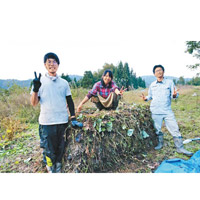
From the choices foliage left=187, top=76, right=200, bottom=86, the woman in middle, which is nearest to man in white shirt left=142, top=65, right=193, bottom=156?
the woman in middle

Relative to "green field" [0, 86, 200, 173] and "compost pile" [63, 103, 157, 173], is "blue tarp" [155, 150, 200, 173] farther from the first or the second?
"compost pile" [63, 103, 157, 173]

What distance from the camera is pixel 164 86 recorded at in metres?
2.42

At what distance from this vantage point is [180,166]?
1.85 metres

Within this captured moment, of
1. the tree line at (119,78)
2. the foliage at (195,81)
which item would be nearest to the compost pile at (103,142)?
the tree line at (119,78)

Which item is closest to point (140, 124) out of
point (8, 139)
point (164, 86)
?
point (164, 86)

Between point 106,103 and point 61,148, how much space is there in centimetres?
108

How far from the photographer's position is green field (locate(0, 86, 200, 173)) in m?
Result: 2.00

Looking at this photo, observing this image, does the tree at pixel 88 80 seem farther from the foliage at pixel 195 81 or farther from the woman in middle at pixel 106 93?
the foliage at pixel 195 81

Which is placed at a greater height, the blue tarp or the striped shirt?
the striped shirt

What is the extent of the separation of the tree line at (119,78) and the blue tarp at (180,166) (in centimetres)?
168

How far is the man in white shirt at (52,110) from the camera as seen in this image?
5.64 feet

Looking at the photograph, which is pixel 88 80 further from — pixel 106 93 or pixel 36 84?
pixel 36 84

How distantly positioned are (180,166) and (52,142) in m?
1.70

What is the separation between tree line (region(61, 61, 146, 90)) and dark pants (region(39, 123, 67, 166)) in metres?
1.38
